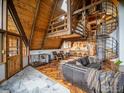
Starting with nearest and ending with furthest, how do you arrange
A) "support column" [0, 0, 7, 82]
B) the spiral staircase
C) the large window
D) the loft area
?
the loft area < "support column" [0, 0, 7, 82] < the large window < the spiral staircase

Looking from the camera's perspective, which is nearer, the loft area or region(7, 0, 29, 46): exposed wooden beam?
the loft area

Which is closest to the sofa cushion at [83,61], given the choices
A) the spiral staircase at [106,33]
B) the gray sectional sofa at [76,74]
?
the gray sectional sofa at [76,74]

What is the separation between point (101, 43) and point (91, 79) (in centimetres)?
513

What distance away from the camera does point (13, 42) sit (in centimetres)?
585

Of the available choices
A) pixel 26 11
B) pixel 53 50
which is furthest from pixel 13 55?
pixel 53 50

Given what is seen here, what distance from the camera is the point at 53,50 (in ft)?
34.9

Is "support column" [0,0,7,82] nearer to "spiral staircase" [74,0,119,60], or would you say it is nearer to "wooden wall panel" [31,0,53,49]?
"wooden wall panel" [31,0,53,49]

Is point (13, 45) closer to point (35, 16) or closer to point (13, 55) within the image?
point (13, 55)

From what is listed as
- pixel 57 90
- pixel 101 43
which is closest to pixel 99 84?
pixel 57 90

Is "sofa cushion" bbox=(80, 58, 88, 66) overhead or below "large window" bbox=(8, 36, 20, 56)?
below

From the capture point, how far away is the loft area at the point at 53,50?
352 centimetres

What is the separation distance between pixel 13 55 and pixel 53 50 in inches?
200

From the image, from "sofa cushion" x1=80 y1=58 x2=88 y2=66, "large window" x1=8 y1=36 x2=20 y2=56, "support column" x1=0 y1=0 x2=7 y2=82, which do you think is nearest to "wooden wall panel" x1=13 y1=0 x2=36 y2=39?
"support column" x1=0 y1=0 x2=7 y2=82

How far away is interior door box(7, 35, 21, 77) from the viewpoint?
208 inches
